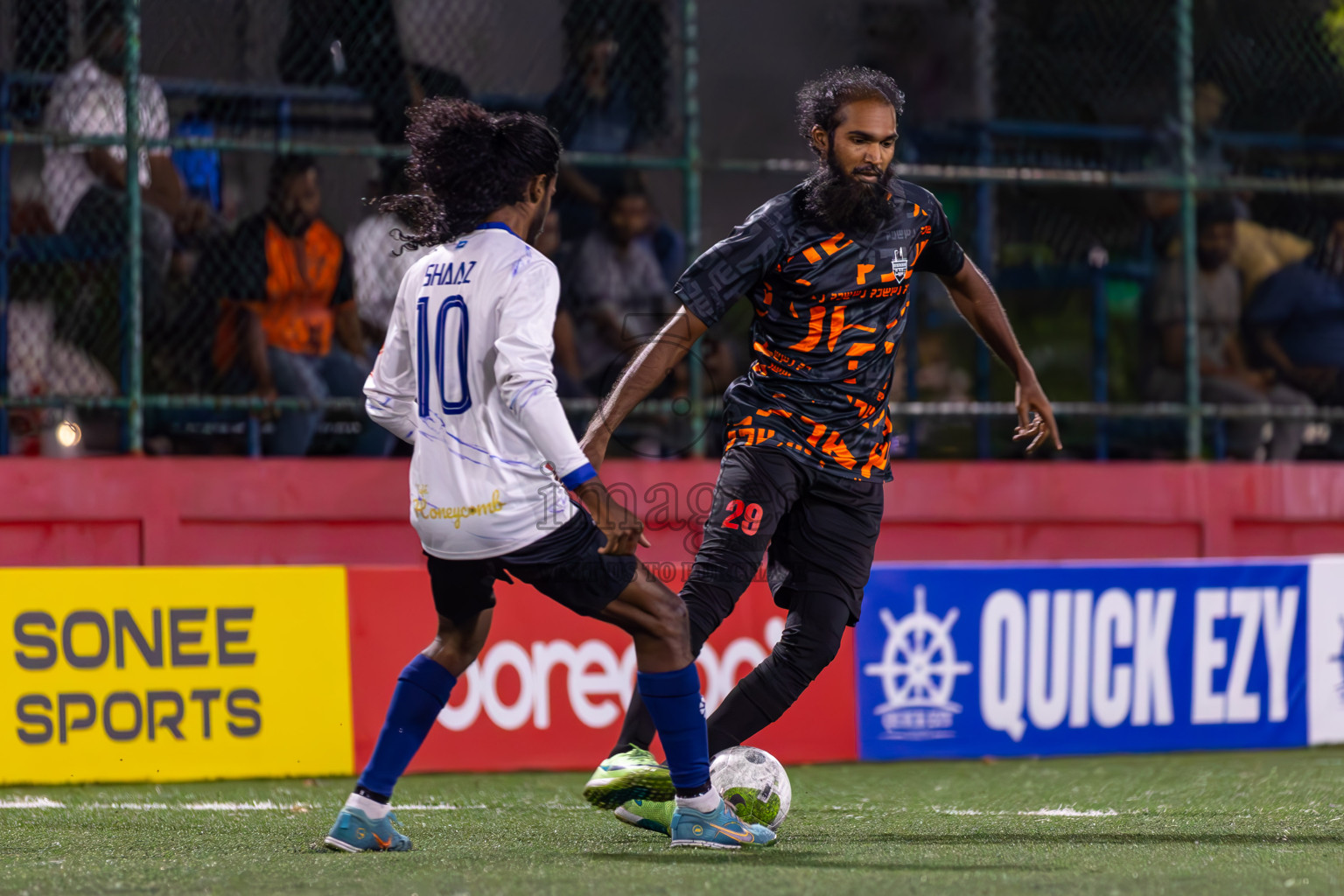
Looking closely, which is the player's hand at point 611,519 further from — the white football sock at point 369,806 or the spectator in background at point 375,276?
the spectator in background at point 375,276

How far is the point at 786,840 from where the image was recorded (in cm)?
480

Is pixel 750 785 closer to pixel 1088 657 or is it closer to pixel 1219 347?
pixel 1088 657

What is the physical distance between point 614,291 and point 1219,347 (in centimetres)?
371

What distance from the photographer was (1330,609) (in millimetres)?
8227

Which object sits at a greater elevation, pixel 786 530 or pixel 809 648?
pixel 786 530

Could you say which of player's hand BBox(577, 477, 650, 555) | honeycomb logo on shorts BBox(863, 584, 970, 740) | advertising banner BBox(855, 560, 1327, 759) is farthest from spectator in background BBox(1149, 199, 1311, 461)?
player's hand BBox(577, 477, 650, 555)

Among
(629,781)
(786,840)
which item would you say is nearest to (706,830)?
(629,781)

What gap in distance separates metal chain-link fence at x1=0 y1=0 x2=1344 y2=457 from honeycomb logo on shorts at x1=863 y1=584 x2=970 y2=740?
1637mm

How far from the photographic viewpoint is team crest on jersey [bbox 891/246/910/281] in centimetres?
502

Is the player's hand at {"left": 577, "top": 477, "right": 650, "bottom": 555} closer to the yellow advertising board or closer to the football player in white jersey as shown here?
the football player in white jersey

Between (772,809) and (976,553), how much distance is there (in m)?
4.73

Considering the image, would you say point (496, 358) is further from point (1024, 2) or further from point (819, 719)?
point (1024, 2)

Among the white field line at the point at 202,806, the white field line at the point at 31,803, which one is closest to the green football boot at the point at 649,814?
the white field line at the point at 202,806

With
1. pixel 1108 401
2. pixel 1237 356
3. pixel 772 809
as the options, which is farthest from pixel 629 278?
pixel 772 809
